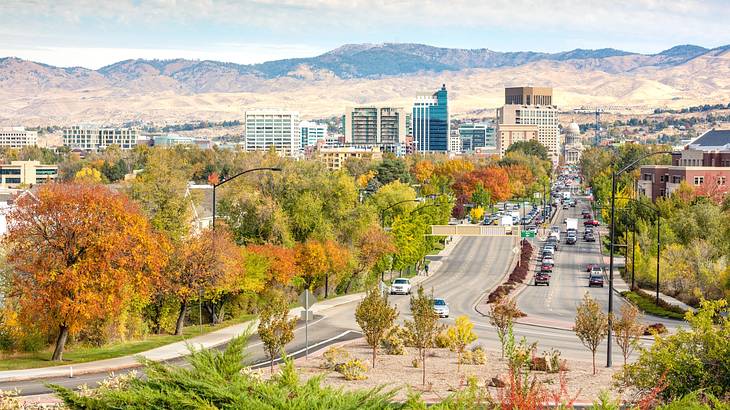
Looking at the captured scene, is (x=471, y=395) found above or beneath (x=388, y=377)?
above

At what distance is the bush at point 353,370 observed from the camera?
1324 inches

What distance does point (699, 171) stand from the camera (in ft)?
364

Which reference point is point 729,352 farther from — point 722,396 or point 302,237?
point 302,237

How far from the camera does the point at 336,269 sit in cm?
6325

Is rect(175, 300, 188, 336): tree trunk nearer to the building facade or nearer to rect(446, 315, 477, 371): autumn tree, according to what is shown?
rect(446, 315, 477, 371): autumn tree

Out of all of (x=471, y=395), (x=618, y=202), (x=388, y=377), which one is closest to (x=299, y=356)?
(x=388, y=377)

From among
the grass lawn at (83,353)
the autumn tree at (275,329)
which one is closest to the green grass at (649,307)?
the grass lawn at (83,353)

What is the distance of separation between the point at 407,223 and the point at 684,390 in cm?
5284

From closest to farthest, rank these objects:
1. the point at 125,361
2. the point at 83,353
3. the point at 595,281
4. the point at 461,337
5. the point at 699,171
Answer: the point at 125,361 → the point at 461,337 → the point at 83,353 → the point at 595,281 → the point at 699,171

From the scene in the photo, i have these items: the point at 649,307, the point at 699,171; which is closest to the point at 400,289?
the point at 649,307

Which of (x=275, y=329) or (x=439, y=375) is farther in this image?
(x=275, y=329)

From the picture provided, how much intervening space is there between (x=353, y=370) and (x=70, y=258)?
11706 millimetres

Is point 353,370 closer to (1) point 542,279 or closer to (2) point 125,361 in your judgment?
(2) point 125,361

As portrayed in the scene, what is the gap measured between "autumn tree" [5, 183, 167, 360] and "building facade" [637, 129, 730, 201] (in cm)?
7116
